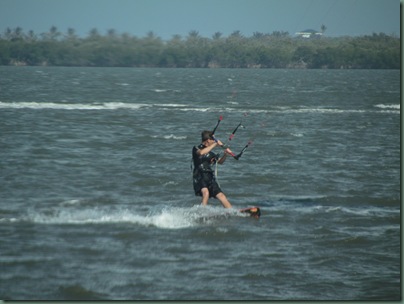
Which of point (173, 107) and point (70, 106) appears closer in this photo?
point (70, 106)

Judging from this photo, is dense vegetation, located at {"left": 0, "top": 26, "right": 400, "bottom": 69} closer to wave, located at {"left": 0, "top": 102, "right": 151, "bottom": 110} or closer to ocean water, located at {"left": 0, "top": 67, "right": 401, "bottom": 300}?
wave, located at {"left": 0, "top": 102, "right": 151, "bottom": 110}

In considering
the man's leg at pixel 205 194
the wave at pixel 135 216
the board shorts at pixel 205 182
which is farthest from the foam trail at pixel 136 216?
the board shorts at pixel 205 182

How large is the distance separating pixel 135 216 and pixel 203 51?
526 ft

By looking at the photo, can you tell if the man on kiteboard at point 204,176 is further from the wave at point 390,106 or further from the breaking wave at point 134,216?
the wave at point 390,106

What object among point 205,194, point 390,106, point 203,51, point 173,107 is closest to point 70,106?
point 173,107

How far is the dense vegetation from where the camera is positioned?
132625mm

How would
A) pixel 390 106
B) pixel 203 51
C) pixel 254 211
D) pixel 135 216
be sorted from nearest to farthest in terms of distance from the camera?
1. pixel 135 216
2. pixel 254 211
3. pixel 390 106
4. pixel 203 51

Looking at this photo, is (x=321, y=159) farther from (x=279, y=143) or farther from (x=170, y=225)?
(x=170, y=225)

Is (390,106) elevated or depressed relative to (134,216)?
depressed

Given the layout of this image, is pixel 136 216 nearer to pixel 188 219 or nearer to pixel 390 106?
pixel 188 219

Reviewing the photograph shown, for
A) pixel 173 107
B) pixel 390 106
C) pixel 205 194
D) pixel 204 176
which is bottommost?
pixel 390 106

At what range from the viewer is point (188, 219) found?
60.9 feet

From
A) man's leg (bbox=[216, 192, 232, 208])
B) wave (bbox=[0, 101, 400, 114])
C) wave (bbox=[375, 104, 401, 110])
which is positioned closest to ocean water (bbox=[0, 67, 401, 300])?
man's leg (bbox=[216, 192, 232, 208])

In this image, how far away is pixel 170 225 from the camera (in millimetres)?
18047
